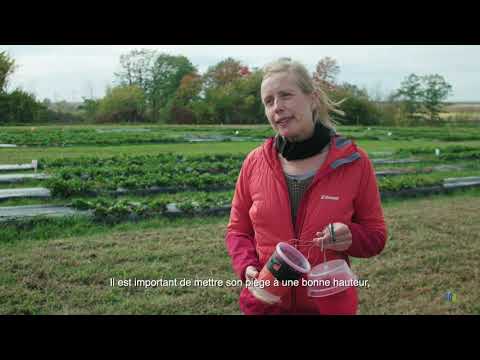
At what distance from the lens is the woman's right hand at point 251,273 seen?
1658mm

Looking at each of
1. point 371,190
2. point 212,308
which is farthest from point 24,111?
point 371,190

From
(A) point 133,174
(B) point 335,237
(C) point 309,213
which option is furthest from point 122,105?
(B) point 335,237

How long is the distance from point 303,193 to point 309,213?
0.08 meters

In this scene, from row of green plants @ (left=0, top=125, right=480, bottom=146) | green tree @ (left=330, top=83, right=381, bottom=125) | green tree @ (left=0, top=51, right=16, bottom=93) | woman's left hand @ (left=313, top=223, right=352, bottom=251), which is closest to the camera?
woman's left hand @ (left=313, top=223, right=352, bottom=251)

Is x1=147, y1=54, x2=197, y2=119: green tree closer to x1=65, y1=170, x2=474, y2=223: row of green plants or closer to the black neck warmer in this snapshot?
x1=65, y1=170, x2=474, y2=223: row of green plants

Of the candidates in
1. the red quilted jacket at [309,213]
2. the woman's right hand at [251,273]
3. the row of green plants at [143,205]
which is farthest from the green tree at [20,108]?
the woman's right hand at [251,273]

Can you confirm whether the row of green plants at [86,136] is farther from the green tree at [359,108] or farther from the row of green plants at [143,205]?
the green tree at [359,108]

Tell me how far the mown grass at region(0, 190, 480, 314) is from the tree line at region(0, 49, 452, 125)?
1.08 meters

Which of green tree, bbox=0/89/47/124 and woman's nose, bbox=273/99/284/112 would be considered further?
green tree, bbox=0/89/47/124

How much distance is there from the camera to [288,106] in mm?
1579

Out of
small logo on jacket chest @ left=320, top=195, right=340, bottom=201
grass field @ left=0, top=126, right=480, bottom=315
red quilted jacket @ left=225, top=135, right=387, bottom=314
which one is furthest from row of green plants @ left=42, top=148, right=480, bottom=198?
small logo on jacket chest @ left=320, top=195, right=340, bottom=201

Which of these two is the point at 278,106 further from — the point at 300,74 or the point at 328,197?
the point at 328,197

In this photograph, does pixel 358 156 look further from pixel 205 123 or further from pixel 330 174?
pixel 205 123

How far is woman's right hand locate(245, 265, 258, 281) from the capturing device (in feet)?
5.44
